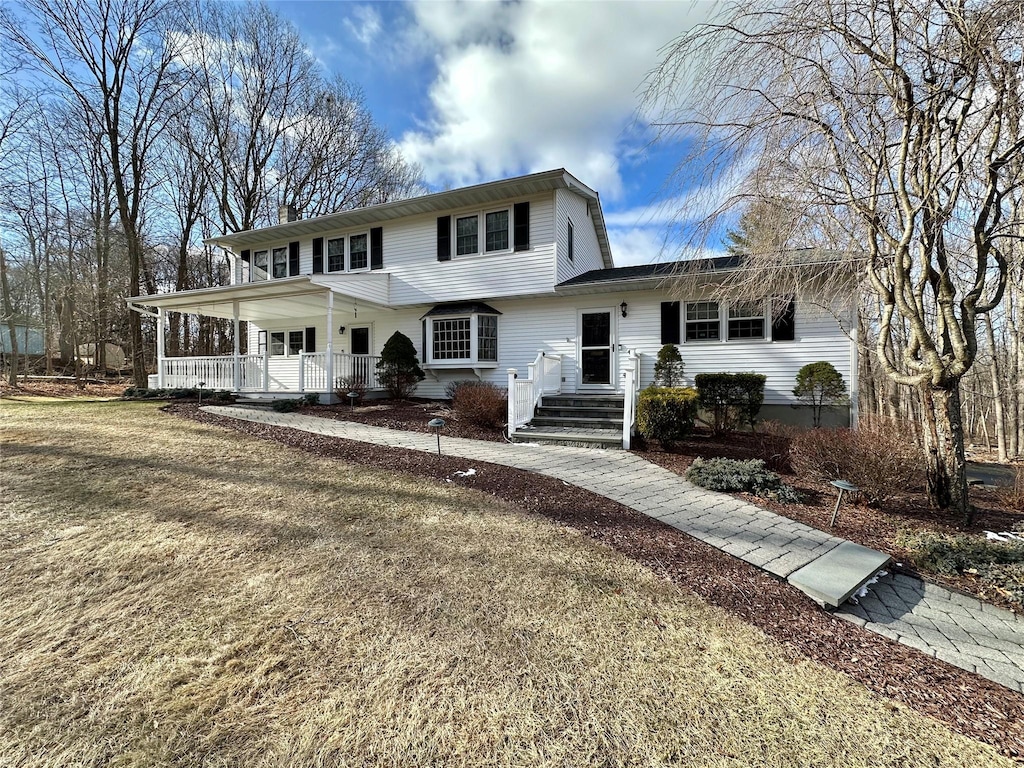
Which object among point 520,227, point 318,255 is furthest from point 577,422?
point 318,255

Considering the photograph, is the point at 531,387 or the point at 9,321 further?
the point at 9,321

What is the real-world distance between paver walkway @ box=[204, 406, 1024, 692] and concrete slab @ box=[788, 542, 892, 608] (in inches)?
3.7

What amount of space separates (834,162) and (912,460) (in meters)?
3.40

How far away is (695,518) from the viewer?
4453 mm

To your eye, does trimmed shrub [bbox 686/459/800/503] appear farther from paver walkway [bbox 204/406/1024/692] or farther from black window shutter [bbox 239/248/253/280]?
black window shutter [bbox 239/248/253/280]

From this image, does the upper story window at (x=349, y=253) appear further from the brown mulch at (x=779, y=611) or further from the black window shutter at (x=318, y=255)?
the brown mulch at (x=779, y=611)

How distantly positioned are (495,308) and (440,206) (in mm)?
3237

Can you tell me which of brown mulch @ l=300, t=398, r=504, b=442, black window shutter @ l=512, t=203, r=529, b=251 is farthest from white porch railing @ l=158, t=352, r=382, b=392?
black window shutter @ l=512, t=203, r=529, b=251

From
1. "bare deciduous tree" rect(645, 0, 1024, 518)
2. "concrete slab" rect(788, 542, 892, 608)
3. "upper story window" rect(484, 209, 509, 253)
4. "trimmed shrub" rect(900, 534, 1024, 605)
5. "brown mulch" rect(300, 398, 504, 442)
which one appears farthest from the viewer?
"upper story window" rect(484, 209, 509, 253)

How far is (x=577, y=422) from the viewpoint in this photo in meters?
8.92

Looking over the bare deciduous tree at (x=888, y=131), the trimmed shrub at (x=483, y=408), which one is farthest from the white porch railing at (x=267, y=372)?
the bare deciduous tree at (x=888, y=131)

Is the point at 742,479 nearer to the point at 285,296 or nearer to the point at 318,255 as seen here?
the point at 285,296

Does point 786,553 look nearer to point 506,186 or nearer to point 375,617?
point 375,617

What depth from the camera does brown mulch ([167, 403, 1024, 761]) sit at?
6.85 ft
